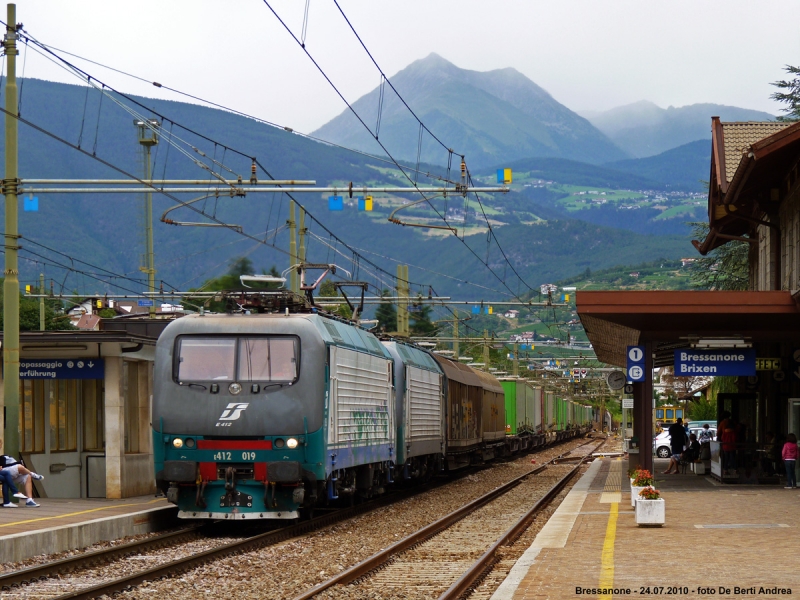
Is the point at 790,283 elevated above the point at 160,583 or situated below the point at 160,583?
above

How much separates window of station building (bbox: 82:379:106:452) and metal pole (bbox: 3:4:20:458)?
497 cm

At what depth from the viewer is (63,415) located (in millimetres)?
22500

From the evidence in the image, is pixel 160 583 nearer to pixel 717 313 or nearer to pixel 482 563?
pixel 482 563

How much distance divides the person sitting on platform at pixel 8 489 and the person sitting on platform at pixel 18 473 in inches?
1.9

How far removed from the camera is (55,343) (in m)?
20.6

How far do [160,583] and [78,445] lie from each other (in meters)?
11.8

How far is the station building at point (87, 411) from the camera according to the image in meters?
20.9

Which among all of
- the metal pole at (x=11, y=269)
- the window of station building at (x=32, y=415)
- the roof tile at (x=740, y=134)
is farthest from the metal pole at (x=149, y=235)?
the roof tile at (x=740, y=134)

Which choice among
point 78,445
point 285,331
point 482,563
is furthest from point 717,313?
point 78,445

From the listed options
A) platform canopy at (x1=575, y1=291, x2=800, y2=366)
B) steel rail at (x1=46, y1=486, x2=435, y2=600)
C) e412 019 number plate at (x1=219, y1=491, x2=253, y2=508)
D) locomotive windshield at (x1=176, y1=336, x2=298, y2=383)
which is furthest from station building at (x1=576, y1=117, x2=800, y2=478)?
e412 019 number plate at (x1=219, y1=491, x2=253, y2=508)

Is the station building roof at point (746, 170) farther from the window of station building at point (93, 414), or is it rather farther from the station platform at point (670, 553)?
the window of station building at point (93, 414)

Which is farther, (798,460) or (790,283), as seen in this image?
(790,283)

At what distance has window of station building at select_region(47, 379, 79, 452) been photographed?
22.2 metres

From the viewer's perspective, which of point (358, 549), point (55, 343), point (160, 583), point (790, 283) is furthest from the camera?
point (790, 283)
